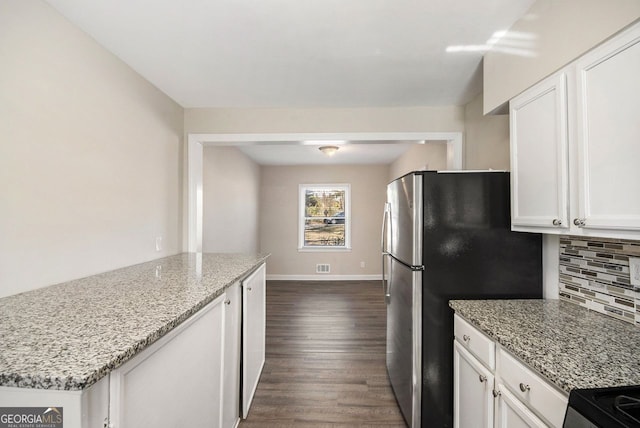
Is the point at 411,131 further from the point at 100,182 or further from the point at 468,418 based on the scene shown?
the point at 100,182

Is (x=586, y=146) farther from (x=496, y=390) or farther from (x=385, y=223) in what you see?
(x=385, y=223)

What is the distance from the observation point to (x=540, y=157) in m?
1.39

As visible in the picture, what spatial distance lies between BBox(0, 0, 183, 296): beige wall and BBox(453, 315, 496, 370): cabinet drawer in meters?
2.04

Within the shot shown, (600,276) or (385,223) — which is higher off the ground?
(385,223)

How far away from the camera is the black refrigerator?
1.70m

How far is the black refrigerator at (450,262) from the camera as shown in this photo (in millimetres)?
1700

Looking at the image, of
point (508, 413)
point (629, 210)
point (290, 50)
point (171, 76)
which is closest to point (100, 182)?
point (171, 76)

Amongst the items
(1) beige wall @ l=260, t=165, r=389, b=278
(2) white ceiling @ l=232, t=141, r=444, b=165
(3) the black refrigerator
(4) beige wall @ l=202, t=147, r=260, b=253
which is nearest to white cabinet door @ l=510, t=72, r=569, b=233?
(3) the black refrigerator

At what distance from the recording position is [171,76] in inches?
86.1

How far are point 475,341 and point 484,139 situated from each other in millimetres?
1613

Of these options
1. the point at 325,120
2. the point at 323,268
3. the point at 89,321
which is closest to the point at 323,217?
the point at 323,268

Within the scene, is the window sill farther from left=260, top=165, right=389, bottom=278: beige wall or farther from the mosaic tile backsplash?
the mosaic tile backsplash

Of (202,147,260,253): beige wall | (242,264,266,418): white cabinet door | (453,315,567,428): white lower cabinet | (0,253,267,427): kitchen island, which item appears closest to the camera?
(0,253,267,427): kitchen island

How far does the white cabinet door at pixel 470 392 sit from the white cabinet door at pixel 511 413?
1.9 inches
